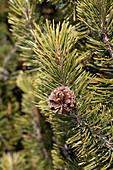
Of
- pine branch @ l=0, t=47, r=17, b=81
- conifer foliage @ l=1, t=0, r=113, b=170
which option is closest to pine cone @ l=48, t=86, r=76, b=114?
conifer foliage @ l=1, t=0, r=113, b=170

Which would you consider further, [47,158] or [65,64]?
A: [47,158]

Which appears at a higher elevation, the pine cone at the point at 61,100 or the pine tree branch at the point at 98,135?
the pine cone at the point at 61,100

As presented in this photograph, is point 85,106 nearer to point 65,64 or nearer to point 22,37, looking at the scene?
point 65,64

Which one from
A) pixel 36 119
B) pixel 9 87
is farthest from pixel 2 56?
pixel 36 119

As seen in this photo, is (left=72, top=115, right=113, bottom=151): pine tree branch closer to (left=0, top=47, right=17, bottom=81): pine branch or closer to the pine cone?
the pine cone

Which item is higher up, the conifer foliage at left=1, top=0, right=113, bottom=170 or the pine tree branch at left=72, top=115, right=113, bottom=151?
the conifer foliage at left=1, top=0, right=113, bottom=170

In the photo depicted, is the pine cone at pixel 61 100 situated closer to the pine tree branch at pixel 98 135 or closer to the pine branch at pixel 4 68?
the pine tree branch at pixel 98 135

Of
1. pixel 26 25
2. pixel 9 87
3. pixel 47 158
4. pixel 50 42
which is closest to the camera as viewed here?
pixel 50 42

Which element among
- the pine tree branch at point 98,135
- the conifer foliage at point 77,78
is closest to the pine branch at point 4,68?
the conifer foliage at point 77,78
